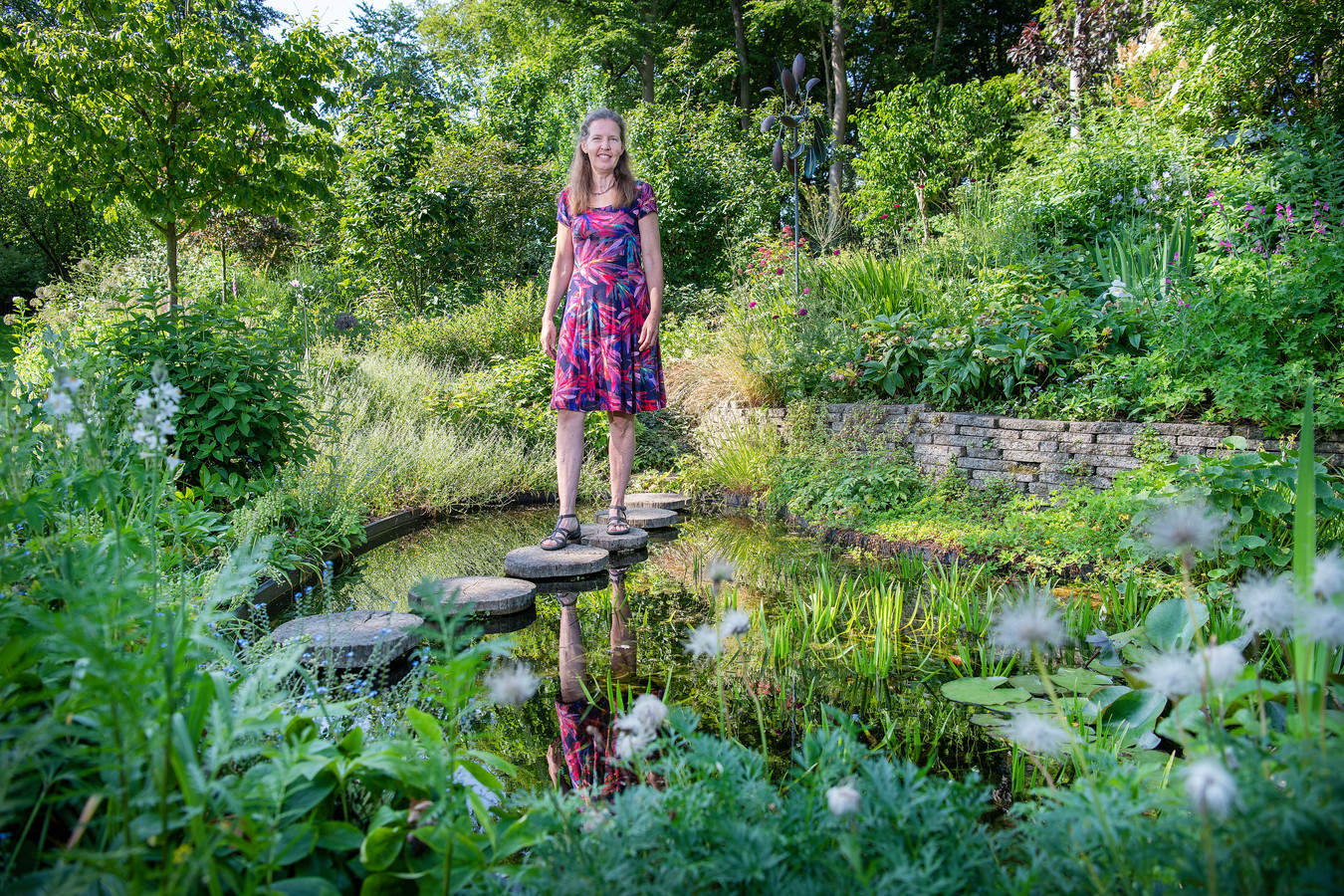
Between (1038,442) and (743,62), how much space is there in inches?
677

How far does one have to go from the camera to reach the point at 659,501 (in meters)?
5.28

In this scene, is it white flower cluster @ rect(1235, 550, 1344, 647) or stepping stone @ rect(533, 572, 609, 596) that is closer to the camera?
white flower cluster @ rect(1235, 550, 1344, 647)

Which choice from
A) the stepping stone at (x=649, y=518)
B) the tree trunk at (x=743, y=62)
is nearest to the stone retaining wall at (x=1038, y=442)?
the stepping stone at (x=649, y=518)

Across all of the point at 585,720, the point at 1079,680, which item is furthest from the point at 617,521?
the point at 1079,680

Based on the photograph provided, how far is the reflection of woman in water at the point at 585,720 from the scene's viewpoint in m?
1.43

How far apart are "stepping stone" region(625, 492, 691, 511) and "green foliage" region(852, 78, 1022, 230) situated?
7.84 m

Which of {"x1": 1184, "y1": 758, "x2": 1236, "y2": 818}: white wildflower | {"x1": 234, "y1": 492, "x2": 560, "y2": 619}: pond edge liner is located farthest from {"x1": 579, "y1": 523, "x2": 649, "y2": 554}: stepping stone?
{"x1": 1184, "y1": 758, "x2": 1236, "y2": 818}: white wildflower

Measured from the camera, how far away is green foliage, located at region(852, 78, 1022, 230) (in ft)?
37.1

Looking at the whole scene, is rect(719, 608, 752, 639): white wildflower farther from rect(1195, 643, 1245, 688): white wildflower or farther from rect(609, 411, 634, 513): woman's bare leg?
rect(609, 411, 634, 513): woman's bare leg

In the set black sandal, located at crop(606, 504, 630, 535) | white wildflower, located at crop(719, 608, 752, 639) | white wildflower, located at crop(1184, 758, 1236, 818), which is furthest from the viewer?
black sandal, located at crop(606, 504, 630, 535)

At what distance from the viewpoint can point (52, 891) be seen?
0.60m

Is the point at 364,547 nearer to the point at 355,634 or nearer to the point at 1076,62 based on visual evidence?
the point at 355,634

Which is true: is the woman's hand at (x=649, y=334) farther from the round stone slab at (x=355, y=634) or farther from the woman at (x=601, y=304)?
the round stone slab at (x=355, y=634)

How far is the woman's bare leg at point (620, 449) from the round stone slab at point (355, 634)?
5.43ft
